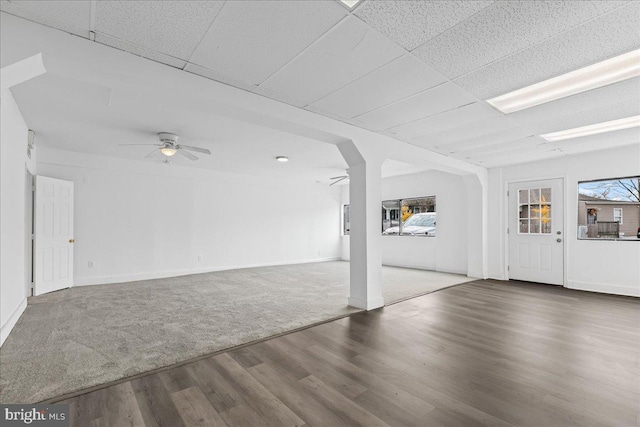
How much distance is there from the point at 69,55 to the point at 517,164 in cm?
720

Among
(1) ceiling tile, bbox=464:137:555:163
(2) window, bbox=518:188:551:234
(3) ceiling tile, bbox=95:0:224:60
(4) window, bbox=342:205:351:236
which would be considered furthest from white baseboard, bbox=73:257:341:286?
(2) window, bbox=518:188:551:234

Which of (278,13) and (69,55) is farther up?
(278,13)

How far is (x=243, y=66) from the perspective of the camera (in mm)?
2404

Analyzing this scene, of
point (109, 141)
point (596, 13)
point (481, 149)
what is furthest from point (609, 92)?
point (109, 141)

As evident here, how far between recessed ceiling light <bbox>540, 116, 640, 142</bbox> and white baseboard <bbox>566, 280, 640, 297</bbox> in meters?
2.74

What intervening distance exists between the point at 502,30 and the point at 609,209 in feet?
16.6

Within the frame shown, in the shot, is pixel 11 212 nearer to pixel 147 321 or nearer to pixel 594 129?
pixel 147 321

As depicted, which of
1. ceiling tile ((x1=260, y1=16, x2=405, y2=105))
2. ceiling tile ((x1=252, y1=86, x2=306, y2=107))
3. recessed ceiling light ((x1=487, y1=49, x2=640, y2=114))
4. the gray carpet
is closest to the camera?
ceiling tile ((x1=260, y1=16, x2=405, y2=105))

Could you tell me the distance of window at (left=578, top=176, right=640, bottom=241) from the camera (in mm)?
4820

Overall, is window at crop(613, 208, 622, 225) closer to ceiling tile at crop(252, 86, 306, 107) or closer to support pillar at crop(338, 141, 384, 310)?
support pillar at crop(338, 141, 384, 310)

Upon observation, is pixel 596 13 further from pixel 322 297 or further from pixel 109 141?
pixel 109 141

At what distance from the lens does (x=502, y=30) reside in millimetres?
1967

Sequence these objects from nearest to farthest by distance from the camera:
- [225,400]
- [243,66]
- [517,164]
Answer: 1. [225,400]
2. [243,66]
3. [517,164]

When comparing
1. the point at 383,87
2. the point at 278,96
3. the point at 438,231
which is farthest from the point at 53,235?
the point at 438,231
